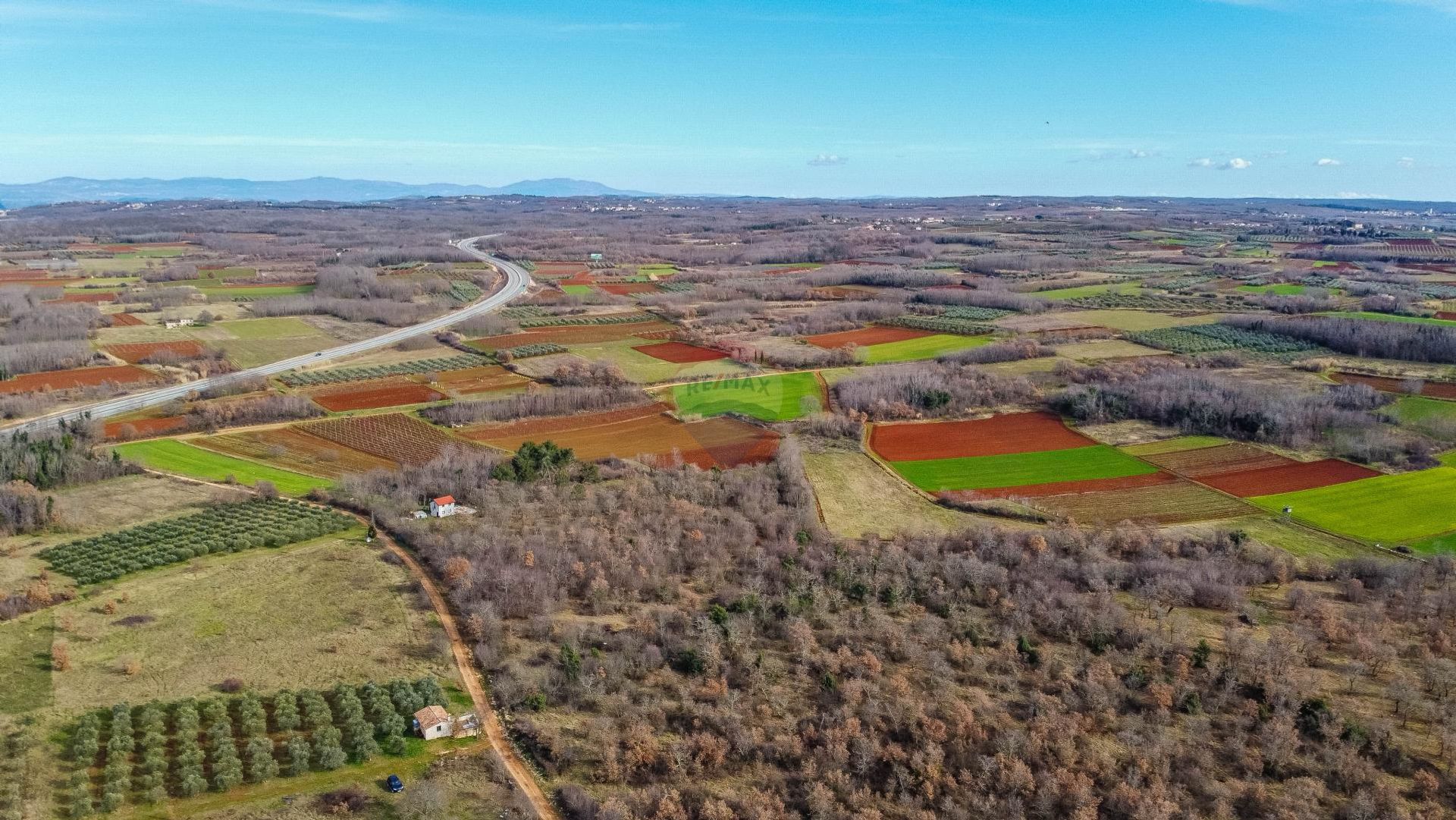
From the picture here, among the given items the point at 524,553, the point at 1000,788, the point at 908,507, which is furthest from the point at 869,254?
the point at 1000,788

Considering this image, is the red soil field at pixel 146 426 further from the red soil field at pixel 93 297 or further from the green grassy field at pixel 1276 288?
the green grassy field at pixel 1276 288

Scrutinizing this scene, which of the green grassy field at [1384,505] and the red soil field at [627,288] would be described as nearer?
the green grassy field at [1384,505]

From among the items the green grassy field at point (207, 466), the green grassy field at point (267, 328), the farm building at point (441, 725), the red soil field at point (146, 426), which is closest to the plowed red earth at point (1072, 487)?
the farm building at point (441, 725)

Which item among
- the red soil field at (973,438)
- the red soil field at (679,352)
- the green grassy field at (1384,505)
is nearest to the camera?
the green grassy field at (1384,505)

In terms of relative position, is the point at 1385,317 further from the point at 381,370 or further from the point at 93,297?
the point at 93,297

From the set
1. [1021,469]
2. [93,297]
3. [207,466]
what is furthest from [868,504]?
[93,297]

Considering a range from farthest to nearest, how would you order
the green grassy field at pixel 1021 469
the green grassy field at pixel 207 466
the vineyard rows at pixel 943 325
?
the vineyard rows at pixel 943 325
the green grassy field at pixel 1021 469
the green grassy field at pixel 207 466
